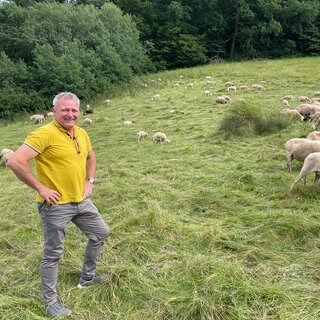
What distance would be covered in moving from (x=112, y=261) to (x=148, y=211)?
147 centimetres

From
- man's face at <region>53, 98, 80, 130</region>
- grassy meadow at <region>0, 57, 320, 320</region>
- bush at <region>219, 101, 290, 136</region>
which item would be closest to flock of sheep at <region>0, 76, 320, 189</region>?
grassy meadow at <region>0, 57, 320, 320</region>

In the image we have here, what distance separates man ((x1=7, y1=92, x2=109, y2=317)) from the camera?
12.5 ft

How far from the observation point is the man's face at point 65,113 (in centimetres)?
395

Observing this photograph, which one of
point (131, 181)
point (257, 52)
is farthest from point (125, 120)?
point (257, 52)

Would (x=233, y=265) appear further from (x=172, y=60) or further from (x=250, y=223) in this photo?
(x=172, y=60)

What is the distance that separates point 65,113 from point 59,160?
485mm

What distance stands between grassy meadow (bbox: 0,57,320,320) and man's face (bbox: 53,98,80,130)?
2.02 metres

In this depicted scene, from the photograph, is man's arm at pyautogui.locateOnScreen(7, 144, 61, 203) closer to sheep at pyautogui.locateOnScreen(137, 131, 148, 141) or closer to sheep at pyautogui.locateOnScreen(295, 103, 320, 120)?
sheep at pyautogui.locateOnScreen(137, 131, 148, 141)

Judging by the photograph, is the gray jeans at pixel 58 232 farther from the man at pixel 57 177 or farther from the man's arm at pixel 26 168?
the man's arm at pixel 26 168

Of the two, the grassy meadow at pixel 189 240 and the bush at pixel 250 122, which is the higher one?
the bush at pixel 250 122

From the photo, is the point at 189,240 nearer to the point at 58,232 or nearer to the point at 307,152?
the point at 58,232

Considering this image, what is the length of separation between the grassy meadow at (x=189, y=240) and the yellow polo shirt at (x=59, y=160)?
1.35 metres

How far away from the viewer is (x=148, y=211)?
6.56 m

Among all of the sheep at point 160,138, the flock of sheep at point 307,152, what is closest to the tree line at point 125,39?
the sheep at point 160,138
